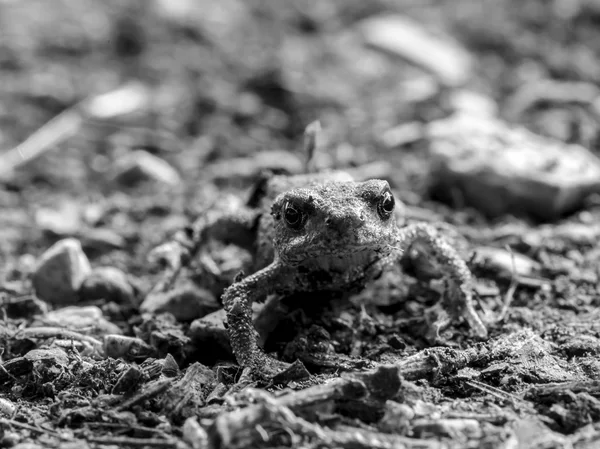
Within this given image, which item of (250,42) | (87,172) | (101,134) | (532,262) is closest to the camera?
(532,262)

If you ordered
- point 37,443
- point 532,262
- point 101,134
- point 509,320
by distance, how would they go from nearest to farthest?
1. point 37,443
2. point 509,320
3. point 532,262
4. point 101,134

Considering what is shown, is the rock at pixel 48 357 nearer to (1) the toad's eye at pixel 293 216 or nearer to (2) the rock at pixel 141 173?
(1) the toad's eye at pixel 293 216

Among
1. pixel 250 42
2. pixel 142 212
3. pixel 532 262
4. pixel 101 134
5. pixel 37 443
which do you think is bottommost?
pixel 37 443

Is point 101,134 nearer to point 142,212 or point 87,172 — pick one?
point 87,172

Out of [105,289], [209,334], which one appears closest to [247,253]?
[105,289]

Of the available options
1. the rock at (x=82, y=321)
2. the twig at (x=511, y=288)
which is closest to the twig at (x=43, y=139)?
the rock at (x=82, y=321)

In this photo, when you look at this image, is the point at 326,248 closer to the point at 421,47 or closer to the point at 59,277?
the point at 59,277

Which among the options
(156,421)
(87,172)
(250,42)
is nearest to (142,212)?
(87,172)
